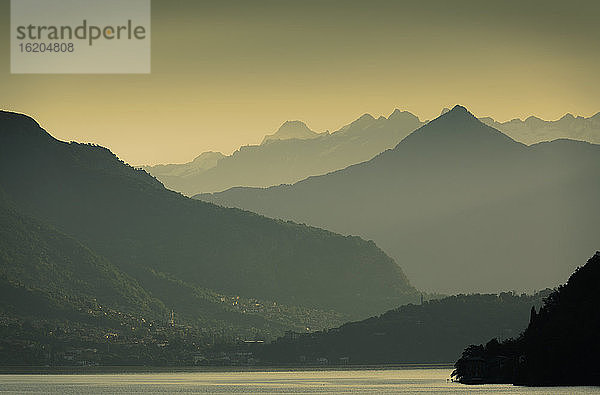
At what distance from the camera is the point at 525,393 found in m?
199

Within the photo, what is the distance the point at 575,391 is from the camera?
190250 millimetres

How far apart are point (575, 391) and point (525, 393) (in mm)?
10667
